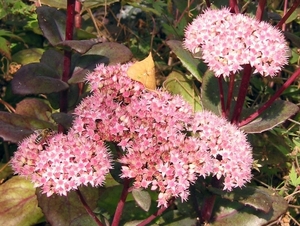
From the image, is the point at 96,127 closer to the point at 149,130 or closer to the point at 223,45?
the point at 149,130

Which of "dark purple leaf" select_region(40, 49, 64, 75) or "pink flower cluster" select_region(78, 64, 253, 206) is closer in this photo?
"pink flower cluster" select_region(78, 64, 253, 206)

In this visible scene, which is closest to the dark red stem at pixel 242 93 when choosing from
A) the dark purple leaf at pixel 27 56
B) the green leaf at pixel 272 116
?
the green leaf at pixel 272 116

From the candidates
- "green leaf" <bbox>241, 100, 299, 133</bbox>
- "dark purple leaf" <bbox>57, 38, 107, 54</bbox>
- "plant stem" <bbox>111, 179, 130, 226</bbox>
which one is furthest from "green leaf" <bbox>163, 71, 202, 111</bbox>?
"plant stem" <bbox>111, 179, 130, 226</bbox>

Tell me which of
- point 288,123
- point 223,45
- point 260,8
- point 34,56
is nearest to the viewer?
point 223,45

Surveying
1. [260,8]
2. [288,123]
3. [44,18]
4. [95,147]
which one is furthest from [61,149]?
[288,123]

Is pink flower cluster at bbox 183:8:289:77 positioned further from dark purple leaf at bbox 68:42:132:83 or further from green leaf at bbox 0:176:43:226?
green leaf at bbox 0:176:43:226

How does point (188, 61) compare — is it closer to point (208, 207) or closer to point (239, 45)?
point (239, 45)

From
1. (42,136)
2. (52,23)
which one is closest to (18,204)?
(42,136)
